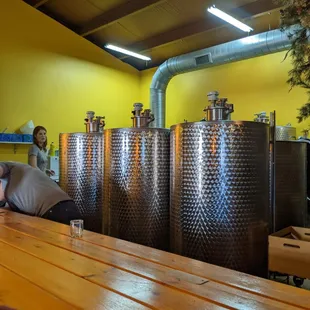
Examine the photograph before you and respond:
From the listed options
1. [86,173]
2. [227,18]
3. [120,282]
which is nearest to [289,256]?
[120,282]

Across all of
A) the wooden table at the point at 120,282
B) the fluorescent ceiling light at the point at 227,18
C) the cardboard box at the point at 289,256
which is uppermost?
the fluorescent ceiling light at the point at 227,18

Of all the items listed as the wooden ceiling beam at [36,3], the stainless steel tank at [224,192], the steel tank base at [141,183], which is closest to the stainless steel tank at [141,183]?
the steel tank base at [141,183]

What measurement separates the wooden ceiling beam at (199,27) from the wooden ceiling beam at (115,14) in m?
0.86

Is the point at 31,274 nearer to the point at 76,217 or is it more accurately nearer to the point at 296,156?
the point at 76,217

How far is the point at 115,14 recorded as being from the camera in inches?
254

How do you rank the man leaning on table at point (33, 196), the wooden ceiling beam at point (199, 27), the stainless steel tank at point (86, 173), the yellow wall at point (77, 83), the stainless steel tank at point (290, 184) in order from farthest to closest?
the yellow wall at point (77, 83) → the wooden ceiling beam at point (199, 27) → the stainless steel tank at point (86, 173) → the stainless steel tank at point (290, 184) → the man leaning on table at point (33, 196)

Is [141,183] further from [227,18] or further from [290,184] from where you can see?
[227,18]

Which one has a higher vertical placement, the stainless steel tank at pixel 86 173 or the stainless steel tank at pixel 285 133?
the stainless steel tank at pixel 285 133

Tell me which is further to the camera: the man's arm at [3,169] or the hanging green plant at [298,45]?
the man's arm at [3,169]

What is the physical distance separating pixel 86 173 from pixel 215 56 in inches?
138

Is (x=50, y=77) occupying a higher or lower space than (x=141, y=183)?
higher

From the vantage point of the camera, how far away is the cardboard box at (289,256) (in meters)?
2.31

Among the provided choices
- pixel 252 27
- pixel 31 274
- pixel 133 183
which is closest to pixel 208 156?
pixel 133 183

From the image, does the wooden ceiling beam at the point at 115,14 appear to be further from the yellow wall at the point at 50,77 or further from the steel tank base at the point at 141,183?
the steel tank base at the point at 141,183
